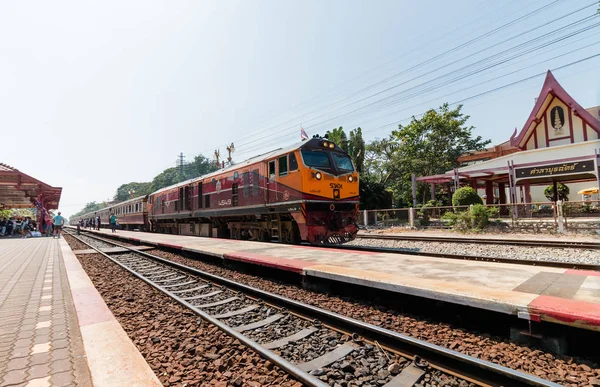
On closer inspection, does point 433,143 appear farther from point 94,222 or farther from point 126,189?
point 126,189

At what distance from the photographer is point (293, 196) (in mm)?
9672

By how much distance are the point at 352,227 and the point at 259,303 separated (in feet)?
18.3

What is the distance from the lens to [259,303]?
16.6 feet

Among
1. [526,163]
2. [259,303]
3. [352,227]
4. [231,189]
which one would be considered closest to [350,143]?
[526,163]

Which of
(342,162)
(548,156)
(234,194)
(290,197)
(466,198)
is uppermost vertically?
(548,156)

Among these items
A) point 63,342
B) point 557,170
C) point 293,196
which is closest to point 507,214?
point 557,170

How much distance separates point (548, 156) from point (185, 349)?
26604 millimetres

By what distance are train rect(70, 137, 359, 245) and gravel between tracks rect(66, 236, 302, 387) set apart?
4.85 meters

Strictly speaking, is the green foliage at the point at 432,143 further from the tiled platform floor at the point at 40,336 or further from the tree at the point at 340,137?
the tiled platform floor at the point at 40,336

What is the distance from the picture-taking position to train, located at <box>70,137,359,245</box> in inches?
374

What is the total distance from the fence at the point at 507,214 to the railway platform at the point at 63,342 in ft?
51.5

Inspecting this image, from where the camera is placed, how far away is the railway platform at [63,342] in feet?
8.59

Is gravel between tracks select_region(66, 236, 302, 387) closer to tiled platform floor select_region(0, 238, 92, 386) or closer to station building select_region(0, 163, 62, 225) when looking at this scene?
tiled platform floor select_region(0, 238, 92, 386)

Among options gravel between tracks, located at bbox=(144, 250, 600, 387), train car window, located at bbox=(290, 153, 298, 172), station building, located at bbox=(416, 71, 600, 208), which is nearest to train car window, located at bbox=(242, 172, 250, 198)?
train car window, located at bbox=(290, 153, 298, 172)
